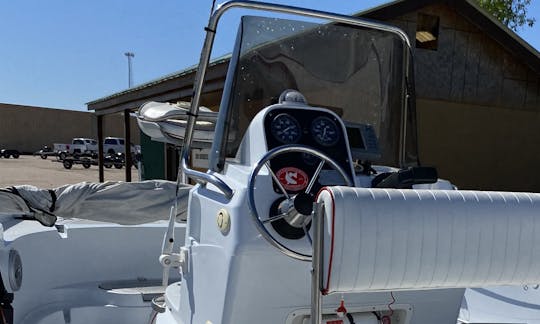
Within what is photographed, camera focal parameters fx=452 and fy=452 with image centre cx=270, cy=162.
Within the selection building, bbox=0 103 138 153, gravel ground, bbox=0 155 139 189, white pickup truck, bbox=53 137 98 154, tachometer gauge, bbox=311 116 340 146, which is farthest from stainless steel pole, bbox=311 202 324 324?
building, bbox=0 103 138 153

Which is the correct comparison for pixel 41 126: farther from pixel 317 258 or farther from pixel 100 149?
pixel 317 258

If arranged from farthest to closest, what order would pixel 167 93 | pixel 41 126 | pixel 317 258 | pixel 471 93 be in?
pixel 41 126
pixel 167 93
pixel 471 93
pixel 317 258

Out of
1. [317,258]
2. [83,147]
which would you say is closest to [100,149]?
[317,258]

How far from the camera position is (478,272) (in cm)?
128

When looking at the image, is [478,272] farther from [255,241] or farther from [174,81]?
[174,81]

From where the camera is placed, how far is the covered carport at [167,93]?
693cm

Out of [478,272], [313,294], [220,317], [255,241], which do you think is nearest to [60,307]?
[220,317]

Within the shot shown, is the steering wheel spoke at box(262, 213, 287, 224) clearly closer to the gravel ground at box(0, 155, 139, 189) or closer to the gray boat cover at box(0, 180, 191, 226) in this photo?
the gray boat cover at box(0, 180, 191, 226)

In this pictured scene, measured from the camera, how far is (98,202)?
2.65 metres

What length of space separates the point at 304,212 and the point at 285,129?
480 mm

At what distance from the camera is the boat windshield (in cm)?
204

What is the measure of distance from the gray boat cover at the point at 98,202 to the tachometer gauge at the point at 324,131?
3.33ft

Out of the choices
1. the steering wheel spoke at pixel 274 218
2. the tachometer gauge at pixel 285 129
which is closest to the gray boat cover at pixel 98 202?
the tachometer gauge at pixel 285 129

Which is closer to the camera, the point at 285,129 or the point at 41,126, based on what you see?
the point at 285,129
